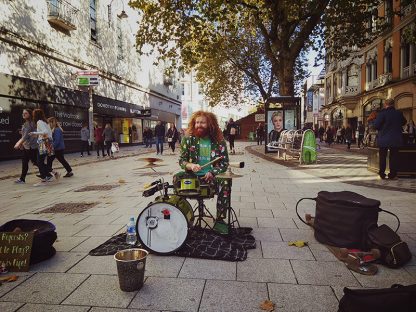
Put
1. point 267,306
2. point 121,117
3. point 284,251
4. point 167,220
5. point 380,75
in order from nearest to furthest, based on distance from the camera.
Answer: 1. point 267,306
2. point 167,220
3. point 284,251
4. point 380,75
5. point 121,117

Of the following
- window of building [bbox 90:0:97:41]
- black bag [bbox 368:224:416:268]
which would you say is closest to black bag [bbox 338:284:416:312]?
black bag [bbox 368:224:416:268]

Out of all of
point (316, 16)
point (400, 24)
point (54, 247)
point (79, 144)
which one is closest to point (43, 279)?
point (54, 247)

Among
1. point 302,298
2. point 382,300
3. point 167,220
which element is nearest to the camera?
point 382,300

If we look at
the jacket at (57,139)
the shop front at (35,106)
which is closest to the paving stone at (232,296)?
the jacket at (57,139)

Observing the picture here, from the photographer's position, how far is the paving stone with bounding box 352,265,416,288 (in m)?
3.03

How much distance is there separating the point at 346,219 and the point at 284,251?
0.80 m

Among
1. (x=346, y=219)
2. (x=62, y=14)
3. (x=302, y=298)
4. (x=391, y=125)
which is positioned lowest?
(x=302, y=298)

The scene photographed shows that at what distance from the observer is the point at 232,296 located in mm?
2822

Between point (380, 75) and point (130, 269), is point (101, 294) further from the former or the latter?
point (380, 75)

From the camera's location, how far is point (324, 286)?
2994 mm

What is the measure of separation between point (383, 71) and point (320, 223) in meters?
26.8

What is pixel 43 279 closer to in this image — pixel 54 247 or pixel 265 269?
pixel 54 247

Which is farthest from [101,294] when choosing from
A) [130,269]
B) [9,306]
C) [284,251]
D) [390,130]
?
[390,130]

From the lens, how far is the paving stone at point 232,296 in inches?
104
